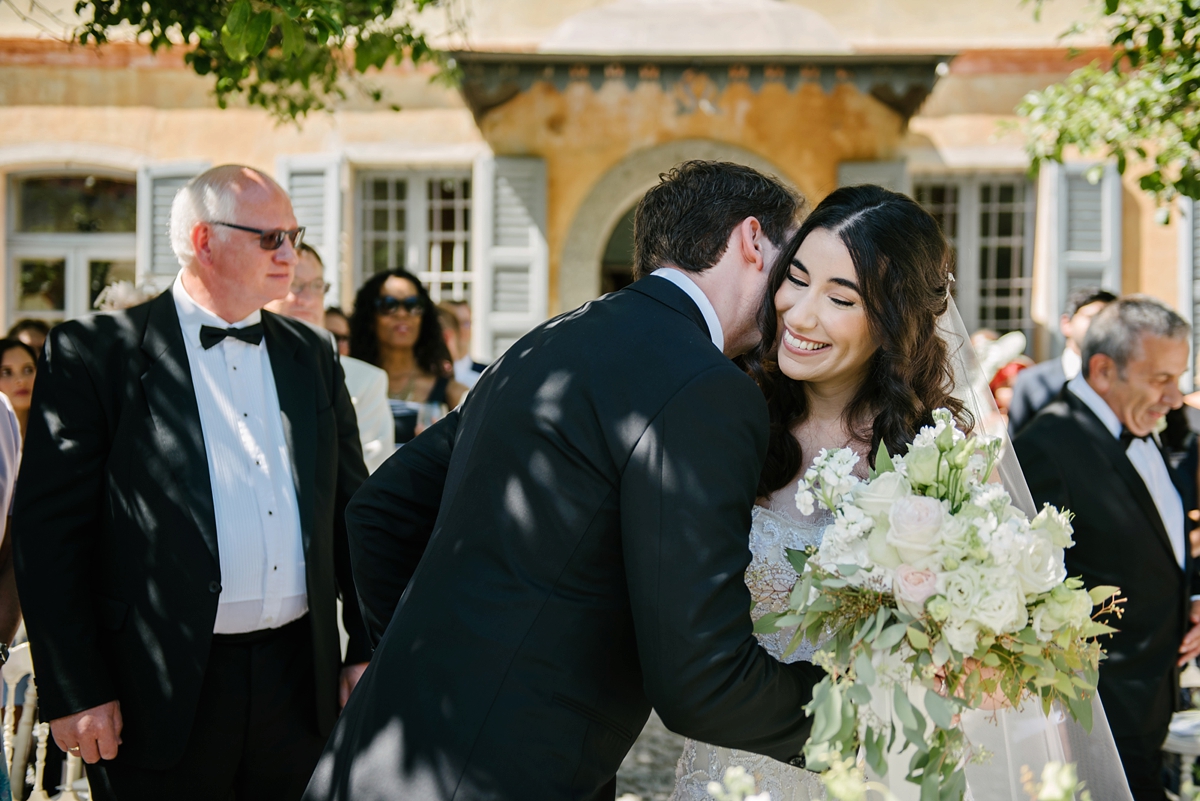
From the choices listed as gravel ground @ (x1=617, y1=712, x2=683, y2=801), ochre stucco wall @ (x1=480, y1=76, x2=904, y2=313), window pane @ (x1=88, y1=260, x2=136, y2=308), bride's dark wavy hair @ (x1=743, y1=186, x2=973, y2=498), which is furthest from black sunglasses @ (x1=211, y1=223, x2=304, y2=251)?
window pane @ (x1=88, y1=260, x2=136, y2=308)

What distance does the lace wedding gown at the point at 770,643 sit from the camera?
2.72m

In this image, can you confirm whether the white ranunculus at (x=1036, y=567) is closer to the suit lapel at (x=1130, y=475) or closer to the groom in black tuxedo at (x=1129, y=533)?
the groom in black tuxedo at (x=1129, y=533)

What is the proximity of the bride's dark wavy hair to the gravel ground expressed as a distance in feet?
8.74

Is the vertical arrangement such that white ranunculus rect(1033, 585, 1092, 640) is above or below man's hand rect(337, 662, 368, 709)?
above

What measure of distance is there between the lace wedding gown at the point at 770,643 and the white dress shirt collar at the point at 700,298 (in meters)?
0.72

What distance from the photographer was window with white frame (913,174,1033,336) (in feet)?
36.5

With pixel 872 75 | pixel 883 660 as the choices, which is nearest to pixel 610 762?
pixel 883 660

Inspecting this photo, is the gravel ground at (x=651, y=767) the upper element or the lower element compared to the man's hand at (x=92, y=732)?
lower

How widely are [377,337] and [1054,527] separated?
4.23 m

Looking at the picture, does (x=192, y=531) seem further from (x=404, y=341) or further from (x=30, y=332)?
(x=30, y=332)

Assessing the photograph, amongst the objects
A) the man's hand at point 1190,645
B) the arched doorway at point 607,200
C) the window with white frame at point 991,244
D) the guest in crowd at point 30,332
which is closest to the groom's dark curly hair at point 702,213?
the man's hand at point 1190,645

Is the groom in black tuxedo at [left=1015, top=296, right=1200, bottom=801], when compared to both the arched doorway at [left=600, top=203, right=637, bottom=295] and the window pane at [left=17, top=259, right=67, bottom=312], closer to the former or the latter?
the arched doorway at [left=600, top=203, right=637, bottom=295]

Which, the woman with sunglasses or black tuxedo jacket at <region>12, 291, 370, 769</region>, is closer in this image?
black tuxedo jacket at <region>12, 291, 370, 769</region>

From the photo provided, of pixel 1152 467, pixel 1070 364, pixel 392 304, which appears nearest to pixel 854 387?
pixel 1152 467
